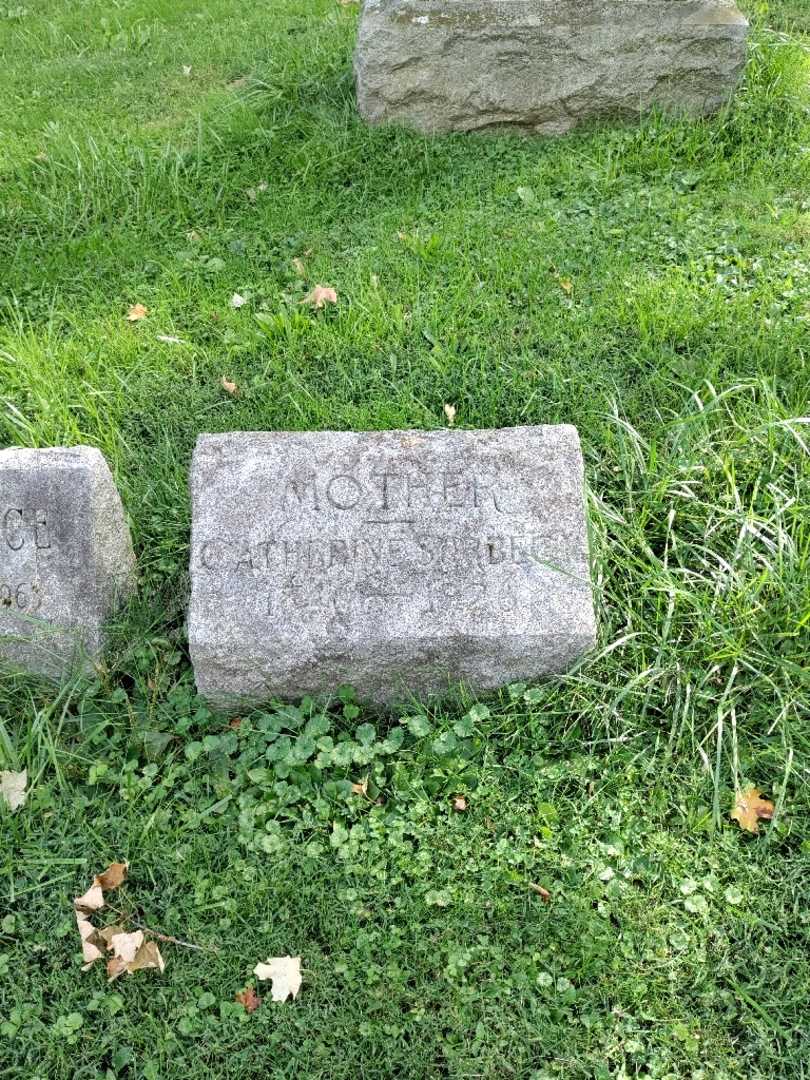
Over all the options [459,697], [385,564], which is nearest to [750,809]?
[459,697]

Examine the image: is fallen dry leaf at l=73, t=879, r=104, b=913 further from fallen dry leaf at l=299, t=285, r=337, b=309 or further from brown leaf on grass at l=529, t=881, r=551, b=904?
fallen dry leaf at l=299, t=285, r=337, b=309

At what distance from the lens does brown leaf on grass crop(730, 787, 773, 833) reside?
2.45 meters

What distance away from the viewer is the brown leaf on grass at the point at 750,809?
245 cm

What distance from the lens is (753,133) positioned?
4.71m

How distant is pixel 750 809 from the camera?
2.48 meters

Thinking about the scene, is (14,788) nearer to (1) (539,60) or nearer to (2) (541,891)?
A: (2) (541,891)

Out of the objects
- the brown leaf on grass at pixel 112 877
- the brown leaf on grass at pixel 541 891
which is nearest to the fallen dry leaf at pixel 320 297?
the brown leaf on grass at pixel 112 877

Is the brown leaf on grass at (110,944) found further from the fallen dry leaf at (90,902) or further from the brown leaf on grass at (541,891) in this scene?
the brown leaf on grass at (541,891)

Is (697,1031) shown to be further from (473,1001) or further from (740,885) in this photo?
(473,1001)

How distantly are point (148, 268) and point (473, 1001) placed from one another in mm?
3480

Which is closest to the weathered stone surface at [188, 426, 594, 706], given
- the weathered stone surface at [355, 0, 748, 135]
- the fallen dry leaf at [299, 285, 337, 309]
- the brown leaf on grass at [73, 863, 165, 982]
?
the brown leaf on grass at [73, 863, 165, 982]

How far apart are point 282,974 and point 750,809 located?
4.35 ft

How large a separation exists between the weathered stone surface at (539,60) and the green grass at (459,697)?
17 centimetres

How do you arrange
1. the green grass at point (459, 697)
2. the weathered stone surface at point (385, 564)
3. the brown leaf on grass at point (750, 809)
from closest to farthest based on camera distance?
the green grass at point (459, 697)
the brown leaf on grass at point (750, 809)
the weathered stone surface at point (385, 564)
